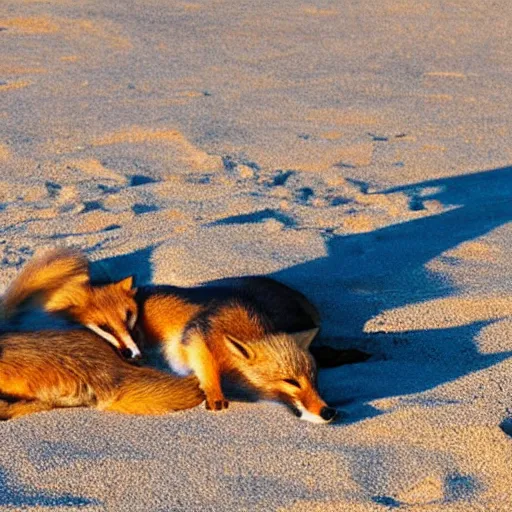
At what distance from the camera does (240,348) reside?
434 centimetres

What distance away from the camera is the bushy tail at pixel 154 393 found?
414 centimetres

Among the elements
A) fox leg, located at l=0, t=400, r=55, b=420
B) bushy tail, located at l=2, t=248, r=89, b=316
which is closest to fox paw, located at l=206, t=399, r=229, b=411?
fox leg, located at l=0, t=400, r=55, b=420

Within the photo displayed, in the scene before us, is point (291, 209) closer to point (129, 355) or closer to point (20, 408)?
point (129, 355)

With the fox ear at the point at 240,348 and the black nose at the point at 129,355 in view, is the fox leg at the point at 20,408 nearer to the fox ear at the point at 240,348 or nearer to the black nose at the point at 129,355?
the black nose at the point at 129,355

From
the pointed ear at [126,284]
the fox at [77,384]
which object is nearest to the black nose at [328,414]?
the fox at [77,384]

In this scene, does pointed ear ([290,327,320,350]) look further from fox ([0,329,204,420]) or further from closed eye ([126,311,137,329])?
closed eye ([126,311,137,329])

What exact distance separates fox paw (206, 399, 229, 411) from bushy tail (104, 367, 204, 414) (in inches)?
2.3

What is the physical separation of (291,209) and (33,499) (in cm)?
314

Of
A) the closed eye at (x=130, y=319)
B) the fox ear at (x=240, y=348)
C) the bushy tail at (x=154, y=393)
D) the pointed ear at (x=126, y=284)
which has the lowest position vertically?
the bushy tail at (x=154, y=393)

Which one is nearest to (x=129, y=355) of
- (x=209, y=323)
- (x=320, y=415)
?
(x=209, y=323)

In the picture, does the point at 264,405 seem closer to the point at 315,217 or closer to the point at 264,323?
the point at 264,323

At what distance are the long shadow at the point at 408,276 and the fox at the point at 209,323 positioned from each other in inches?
7.8

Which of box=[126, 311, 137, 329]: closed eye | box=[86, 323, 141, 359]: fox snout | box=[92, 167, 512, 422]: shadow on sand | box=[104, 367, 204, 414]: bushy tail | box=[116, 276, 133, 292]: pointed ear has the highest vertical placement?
box=[116, 276, 133, 292]: pointed ear

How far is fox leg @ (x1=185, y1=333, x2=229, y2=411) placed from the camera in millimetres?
4195
